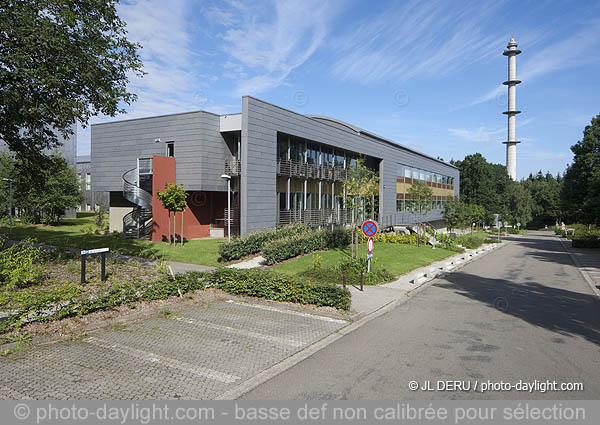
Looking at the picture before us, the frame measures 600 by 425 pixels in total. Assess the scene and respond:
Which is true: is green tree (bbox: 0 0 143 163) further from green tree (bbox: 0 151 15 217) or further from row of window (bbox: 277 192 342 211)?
green tree (bbox: 0 151 15 217)

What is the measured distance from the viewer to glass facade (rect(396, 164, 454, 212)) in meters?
42.8

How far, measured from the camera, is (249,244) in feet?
61.9

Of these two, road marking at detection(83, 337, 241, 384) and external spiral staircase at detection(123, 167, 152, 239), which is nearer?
road marking at detection(83, 337, 241, 384)

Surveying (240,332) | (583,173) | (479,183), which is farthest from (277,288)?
(479,183)

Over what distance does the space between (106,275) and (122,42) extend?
814cm

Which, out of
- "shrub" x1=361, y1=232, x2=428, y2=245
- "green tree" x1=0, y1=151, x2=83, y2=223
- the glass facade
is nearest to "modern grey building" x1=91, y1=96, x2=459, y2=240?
"shrub" x1=361, y1=232, x2=428, y2=245

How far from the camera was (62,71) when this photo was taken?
11.9 m

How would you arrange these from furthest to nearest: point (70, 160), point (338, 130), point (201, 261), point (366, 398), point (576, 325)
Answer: point (70, 160)
point (338, 130)
point (201, 261)
point (576, 325)
point (366, 398)

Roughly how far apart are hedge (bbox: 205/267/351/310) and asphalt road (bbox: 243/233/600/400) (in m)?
1.24

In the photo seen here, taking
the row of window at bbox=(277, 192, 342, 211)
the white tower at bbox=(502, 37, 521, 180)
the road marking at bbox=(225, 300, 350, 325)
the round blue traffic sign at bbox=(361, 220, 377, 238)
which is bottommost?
the road marking at bbox=(225, 300, 350, 325)

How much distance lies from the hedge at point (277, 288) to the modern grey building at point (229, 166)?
11.4 m

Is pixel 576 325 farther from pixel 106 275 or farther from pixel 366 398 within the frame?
pixel 106 275

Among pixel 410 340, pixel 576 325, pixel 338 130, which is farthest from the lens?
pixel 338 130

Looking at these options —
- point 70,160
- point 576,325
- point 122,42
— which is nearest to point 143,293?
point 122,42
